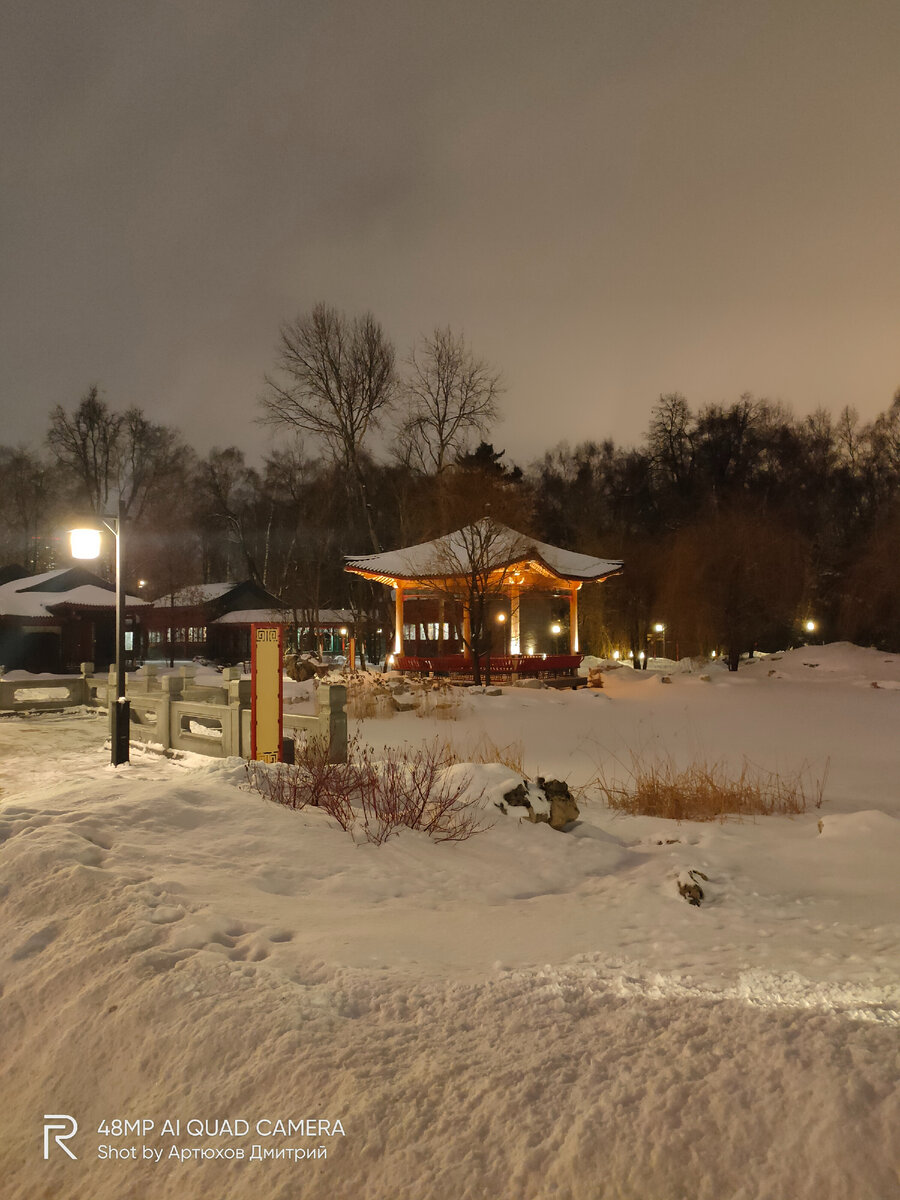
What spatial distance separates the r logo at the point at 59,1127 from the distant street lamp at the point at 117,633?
729 cm

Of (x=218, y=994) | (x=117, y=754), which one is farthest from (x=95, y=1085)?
(x=117, y=754)

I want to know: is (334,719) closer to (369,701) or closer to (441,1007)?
(441,1007)

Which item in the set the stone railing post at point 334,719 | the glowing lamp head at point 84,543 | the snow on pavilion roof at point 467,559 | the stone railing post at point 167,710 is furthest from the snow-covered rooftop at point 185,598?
the stone railing post at point 334,719

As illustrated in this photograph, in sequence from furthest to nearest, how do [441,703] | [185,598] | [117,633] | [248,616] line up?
[248,616] → [185,598] → [441,703] → [117,633]

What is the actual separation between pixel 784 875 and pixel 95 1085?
199 inches

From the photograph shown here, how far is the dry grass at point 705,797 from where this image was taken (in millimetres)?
8430

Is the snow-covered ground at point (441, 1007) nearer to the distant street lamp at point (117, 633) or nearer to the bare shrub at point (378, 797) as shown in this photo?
the bare shrub at point (378, 797)

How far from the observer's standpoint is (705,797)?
8.65m

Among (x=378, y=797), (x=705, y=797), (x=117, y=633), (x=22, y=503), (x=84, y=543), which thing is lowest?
(x=705, y=797)

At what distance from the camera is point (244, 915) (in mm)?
4504

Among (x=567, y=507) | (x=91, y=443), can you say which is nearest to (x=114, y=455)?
(x=91, y=443)

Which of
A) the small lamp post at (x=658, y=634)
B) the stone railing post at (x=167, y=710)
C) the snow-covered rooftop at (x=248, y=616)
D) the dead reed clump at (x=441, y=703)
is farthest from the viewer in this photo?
the snow-covered rooftop at (x=248, y=616)

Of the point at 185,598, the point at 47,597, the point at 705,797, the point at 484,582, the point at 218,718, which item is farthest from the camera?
the point at 185,598

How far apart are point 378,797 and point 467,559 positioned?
651 inches
